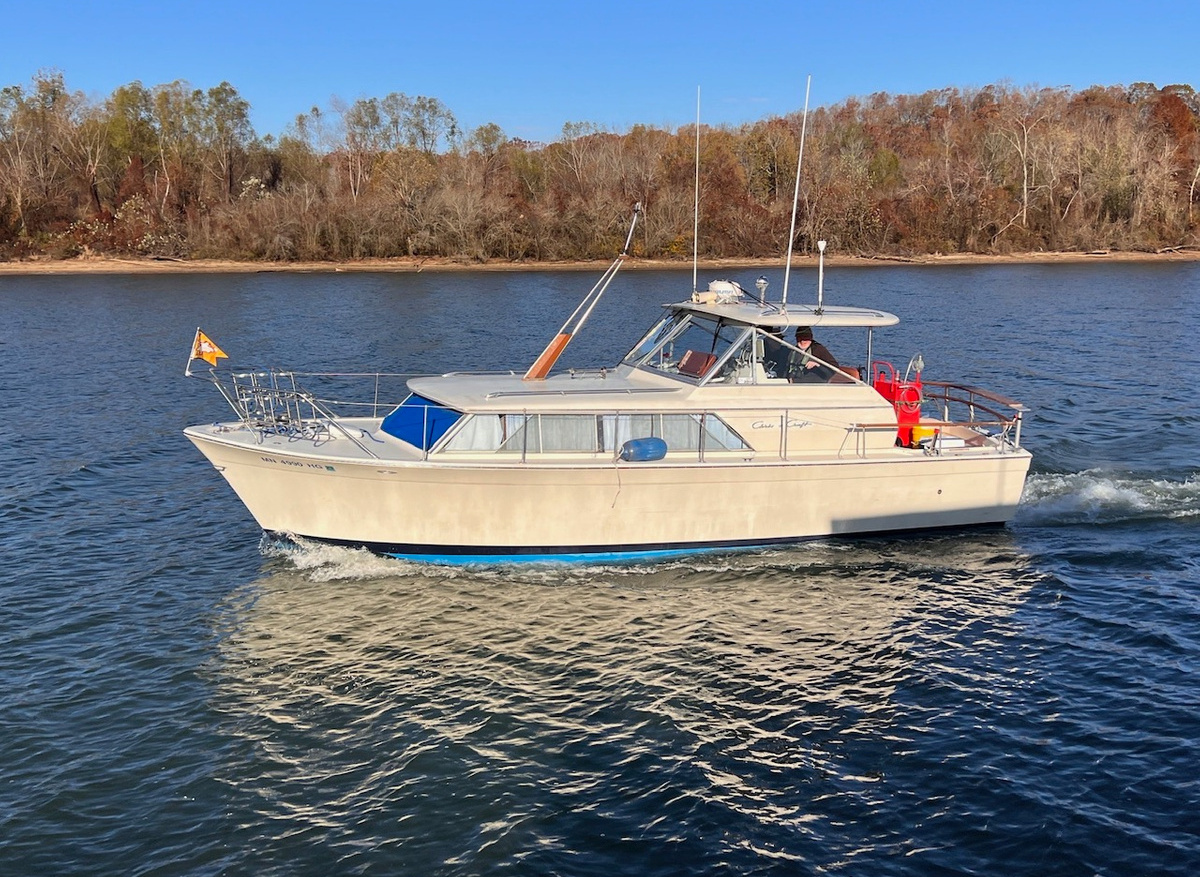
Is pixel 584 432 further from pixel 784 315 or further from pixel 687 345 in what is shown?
pixel 784 315

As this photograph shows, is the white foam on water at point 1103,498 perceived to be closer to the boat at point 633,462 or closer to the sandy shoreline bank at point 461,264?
the boat at point 633,462

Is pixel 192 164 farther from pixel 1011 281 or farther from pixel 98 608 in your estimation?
pixel 98 608

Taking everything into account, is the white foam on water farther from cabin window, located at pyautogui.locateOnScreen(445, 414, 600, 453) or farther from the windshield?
cabin window, located at pyautogui.locateOnScreen(445, 414, 600, 453)

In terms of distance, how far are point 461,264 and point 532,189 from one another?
17.5 meters

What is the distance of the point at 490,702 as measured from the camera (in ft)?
39.9

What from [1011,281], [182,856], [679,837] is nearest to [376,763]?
[182,856]

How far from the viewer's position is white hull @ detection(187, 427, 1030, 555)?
14.9m

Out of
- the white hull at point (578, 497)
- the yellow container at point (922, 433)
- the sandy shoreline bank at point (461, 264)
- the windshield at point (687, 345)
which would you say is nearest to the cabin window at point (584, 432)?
the white hull at point (578, 497)

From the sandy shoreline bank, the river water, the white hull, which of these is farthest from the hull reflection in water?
the sandy shoreline bank

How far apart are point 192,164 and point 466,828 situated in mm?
94809

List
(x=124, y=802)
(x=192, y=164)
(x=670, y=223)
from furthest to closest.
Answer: (x=192, y=164)
(x=670, y=223)
(x=124, y=802)

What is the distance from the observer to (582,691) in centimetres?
1241

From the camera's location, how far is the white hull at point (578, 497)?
14945mm

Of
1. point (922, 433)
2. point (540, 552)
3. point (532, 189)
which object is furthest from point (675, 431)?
point (532, 189)
